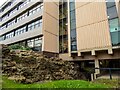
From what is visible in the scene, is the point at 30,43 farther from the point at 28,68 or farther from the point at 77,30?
the point at 28,68

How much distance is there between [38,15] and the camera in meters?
23.4

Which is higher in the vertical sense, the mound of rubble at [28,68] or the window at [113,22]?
the window at [113,22]

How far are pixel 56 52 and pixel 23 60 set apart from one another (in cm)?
919

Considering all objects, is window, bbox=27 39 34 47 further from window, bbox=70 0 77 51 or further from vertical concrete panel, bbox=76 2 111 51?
vertical concrete panel, bbox=76 2 111 51

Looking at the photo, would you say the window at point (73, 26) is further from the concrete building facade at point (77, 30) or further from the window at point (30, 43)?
the window at point (30, 43)

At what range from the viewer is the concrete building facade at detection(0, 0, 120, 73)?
15.7 m

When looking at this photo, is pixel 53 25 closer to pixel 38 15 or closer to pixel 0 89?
pixel 38 15

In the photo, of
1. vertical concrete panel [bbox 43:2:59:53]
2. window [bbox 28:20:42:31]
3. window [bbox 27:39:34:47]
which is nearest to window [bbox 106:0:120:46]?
vertical concrete panel [bbox 43:2:59:53]

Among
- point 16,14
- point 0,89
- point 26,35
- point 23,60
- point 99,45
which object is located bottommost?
point 0,89

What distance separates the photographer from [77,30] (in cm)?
1897

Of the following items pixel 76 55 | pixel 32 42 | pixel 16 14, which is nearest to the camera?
pixel 76 55

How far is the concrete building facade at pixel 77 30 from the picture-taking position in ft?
51.4

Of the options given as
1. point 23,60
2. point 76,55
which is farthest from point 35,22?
point 23,60

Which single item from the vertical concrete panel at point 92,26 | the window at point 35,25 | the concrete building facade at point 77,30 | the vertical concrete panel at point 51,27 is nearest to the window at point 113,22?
the concrete building facade at point 77,30
